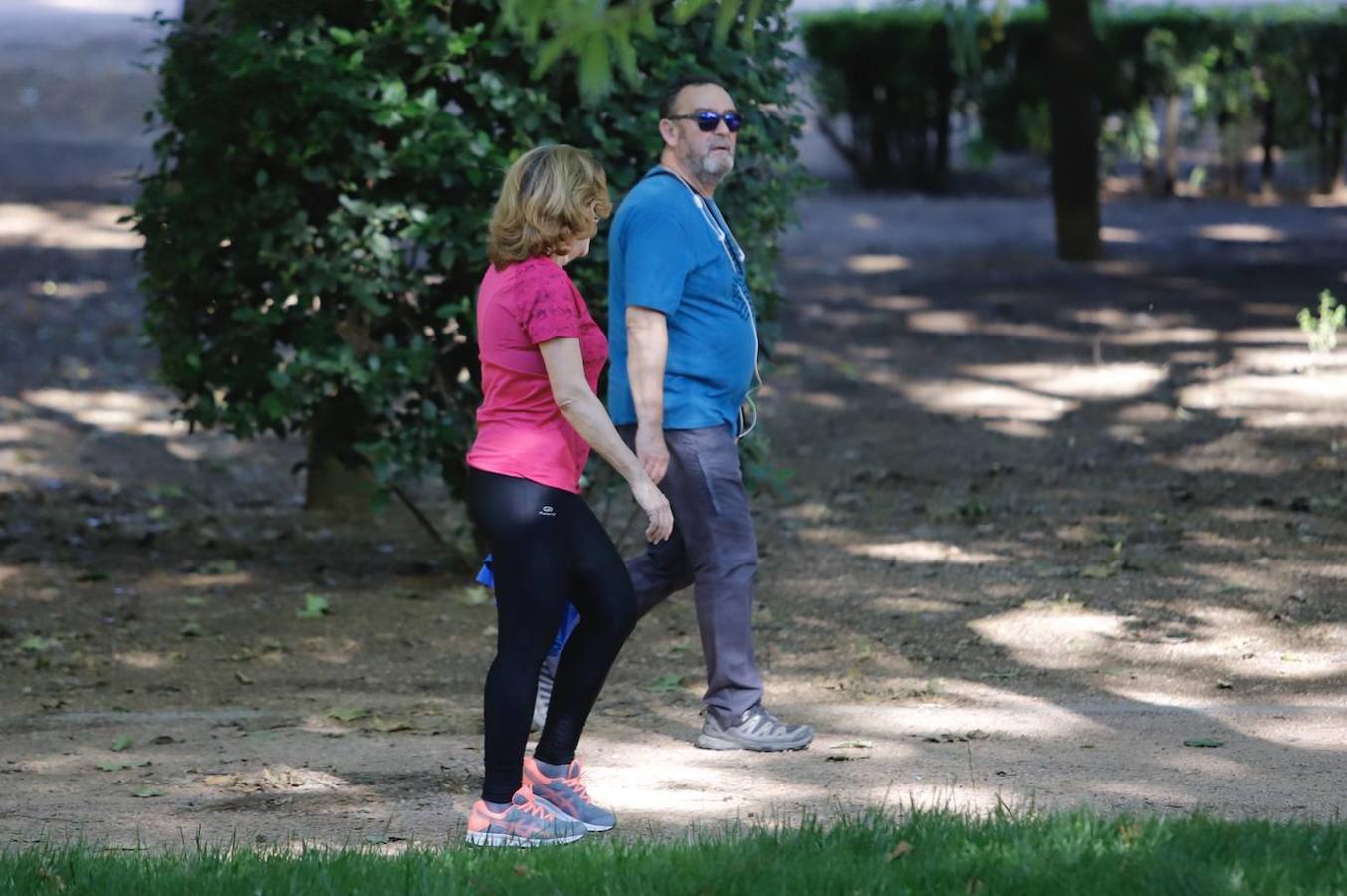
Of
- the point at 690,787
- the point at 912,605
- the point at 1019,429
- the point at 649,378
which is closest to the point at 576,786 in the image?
the point at 690,787

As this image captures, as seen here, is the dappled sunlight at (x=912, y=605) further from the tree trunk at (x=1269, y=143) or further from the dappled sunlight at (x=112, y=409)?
the tree trunk at (x=1269, y=143)

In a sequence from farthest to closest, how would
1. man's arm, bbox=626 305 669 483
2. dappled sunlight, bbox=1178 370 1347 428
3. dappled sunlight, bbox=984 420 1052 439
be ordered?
dappled sunlight, bbox=984 420 1052 439 < dappled sunlight, bbox=1178 370 1347 428 < man's arm, bbox=626 305 669 483

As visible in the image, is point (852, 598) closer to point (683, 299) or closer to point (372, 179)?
point (372, 179)

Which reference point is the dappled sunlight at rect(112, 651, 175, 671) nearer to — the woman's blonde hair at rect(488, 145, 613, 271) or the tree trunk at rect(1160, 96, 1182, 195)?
the woman's blonde hair at rect(488, 145, 613, 271)

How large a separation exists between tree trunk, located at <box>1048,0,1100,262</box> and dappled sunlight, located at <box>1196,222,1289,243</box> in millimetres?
1750

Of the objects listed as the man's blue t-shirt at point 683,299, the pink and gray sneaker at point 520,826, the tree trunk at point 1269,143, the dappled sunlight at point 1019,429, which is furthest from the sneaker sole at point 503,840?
the tree trunk at point 1269,143

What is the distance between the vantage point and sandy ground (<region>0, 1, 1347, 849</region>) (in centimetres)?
547

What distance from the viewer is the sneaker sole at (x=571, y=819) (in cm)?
489

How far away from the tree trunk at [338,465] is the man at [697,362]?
255cm

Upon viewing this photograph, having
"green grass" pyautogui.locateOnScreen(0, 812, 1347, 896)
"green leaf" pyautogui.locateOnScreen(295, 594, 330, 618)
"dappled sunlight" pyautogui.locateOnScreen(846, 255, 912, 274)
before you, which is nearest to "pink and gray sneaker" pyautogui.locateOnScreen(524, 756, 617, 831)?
"green grass" pyautogui.locateOnScreen(0, 812, 1347, 896)

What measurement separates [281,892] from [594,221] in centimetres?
177

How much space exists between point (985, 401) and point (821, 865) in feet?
25.1

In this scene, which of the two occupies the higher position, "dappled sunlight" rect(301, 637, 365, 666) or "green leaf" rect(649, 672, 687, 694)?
"dappled sunlight" rect(301, 637, 365, 666)

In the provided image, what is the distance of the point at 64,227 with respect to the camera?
1691 centimetres
